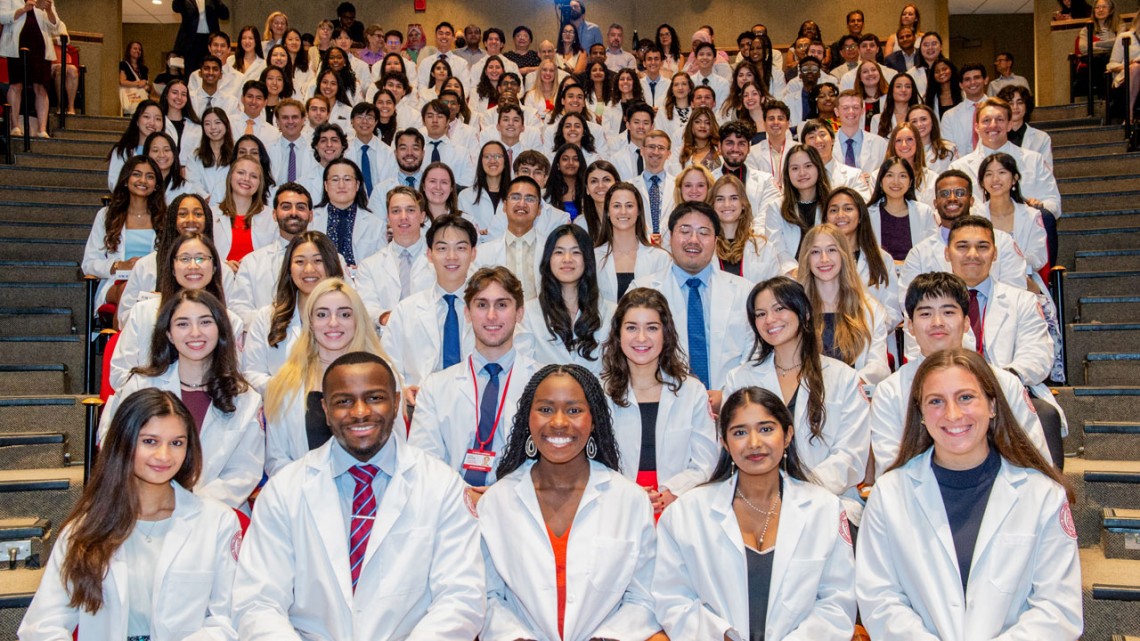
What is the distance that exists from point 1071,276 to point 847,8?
9.24 m

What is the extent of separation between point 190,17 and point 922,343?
9.48 m

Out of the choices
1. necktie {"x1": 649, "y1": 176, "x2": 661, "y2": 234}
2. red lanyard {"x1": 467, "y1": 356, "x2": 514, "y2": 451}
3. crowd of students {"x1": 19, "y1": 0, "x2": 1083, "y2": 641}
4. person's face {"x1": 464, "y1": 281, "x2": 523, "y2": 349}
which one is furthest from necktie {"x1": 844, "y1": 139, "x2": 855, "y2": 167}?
red lanyard {"x1": 467, "y1": 356, "x2": 514, "y2": 451}

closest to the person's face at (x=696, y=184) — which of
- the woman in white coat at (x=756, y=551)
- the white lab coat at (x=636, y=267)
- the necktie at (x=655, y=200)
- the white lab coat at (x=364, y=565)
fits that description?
the white lab coat at (x=636, y=267)

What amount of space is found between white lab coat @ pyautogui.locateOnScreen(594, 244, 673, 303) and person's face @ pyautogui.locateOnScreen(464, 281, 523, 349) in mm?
1285

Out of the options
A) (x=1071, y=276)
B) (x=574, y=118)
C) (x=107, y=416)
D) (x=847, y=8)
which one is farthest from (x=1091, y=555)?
(x=847, y=8)

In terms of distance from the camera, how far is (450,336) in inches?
199

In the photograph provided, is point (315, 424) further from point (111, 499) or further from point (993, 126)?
point (993, 126)

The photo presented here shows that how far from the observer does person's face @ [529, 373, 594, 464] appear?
10.5 feet

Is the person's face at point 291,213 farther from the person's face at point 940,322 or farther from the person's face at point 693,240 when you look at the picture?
the person's face at point 940,322

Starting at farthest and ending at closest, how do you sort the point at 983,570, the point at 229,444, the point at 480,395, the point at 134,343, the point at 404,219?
the point at 404,219 < the point at 134,343 < the point at 480,395 < the point at 229,444 < the point at 983,570

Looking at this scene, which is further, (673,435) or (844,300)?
Result: (844,300)

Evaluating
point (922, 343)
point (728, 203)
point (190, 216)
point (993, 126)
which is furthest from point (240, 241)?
point (993, 126)

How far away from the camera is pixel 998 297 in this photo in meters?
4.73

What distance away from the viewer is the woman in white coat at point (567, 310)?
4742 mm
